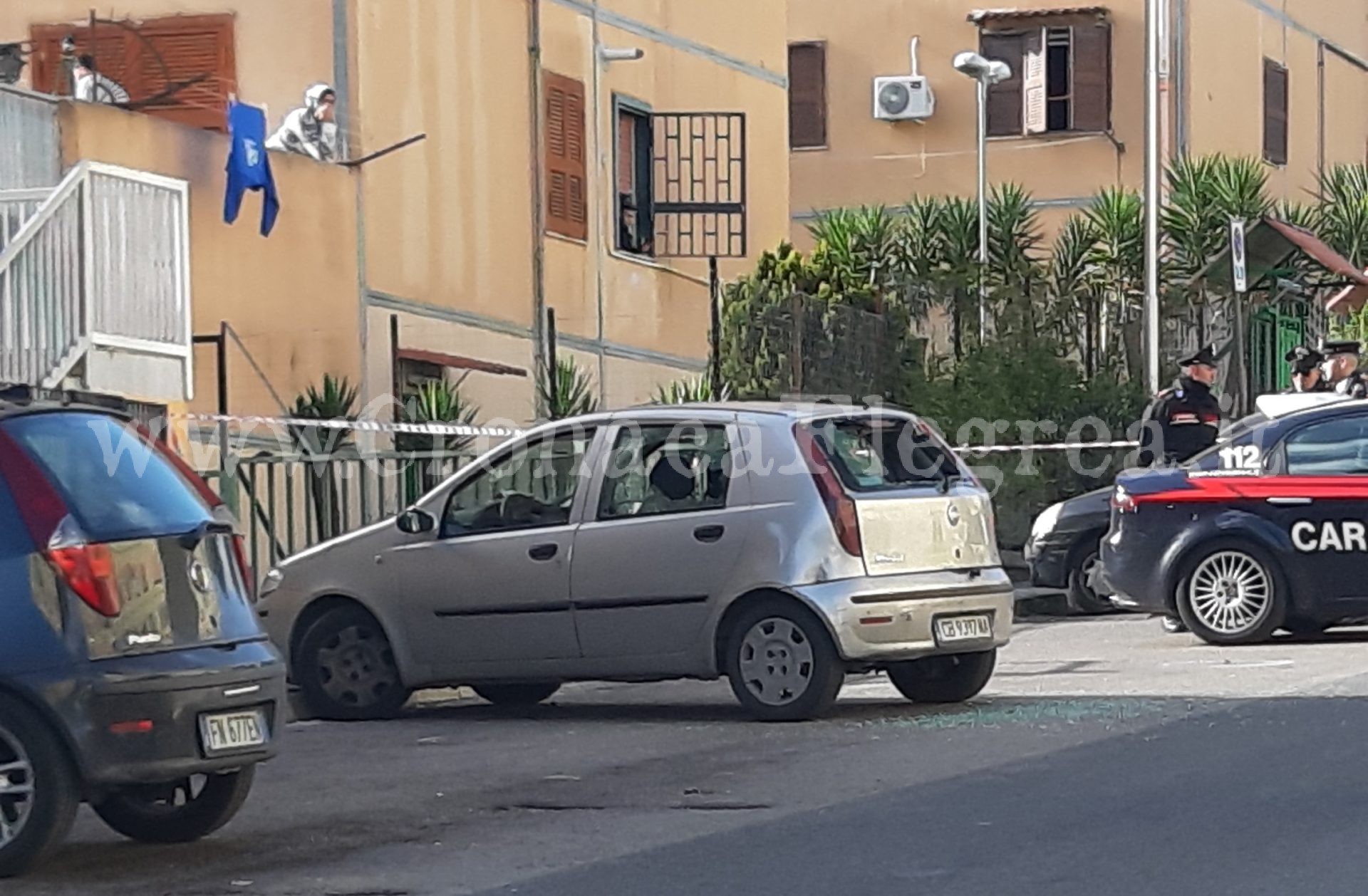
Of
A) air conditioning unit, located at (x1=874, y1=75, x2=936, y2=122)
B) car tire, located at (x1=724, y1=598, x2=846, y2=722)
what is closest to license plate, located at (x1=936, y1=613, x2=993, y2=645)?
car tire, located at (x1=724, y1=598, x2=846, y2=722)

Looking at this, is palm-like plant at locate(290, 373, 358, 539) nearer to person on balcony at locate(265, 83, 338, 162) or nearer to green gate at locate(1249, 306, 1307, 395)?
person on balcony at locate(265, 83, 338, 162)

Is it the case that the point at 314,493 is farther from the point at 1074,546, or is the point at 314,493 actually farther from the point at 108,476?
the point at 108,476

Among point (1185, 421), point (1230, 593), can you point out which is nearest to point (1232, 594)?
point (1230, 593)

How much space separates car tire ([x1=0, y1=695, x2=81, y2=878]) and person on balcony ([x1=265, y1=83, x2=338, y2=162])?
1222 centimetres

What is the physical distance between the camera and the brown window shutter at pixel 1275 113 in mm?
41125

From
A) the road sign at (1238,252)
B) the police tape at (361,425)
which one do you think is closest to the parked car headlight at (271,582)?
the police tape at (361,425)

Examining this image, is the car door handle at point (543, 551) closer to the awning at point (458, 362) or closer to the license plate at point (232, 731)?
the license plate at point (232, 731)

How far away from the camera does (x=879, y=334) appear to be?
25016 millimetres

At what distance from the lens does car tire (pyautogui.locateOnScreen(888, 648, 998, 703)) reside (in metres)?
14.0

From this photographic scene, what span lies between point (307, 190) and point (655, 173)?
6.82 metres

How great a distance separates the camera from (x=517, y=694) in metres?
15.3

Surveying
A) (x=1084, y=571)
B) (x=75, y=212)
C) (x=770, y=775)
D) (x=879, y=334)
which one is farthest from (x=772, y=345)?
(x=770, y=775)

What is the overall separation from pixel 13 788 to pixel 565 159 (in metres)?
17.2

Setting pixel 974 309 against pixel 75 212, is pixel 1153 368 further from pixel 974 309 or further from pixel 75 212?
pixel 75 212
